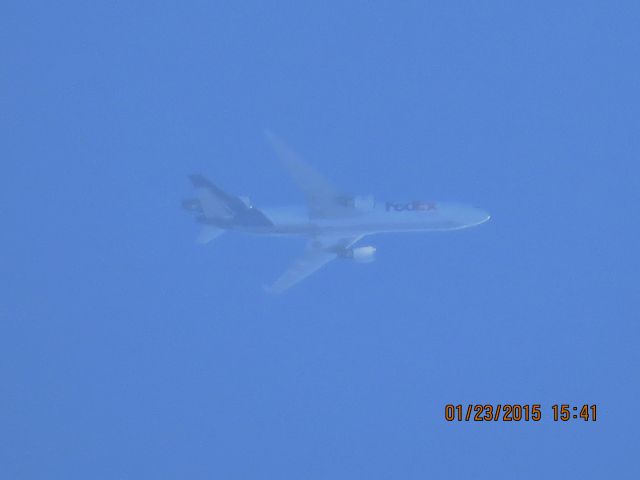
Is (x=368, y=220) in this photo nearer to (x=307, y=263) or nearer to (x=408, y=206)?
(x=408, y=206)

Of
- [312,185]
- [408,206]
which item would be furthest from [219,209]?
[408,206]

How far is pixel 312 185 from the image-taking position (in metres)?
125

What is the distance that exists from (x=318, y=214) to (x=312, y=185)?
1.17 m

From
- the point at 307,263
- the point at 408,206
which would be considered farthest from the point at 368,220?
the point at 307,263

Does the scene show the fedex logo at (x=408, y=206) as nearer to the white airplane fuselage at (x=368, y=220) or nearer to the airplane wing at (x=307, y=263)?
the white airplane fuselage at (x=368, y=220)

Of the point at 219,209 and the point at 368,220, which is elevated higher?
the point at 368,220

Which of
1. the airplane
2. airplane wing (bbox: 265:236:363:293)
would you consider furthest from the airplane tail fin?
airplane wing (bbox: 265:236:363:293)

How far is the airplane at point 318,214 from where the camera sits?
12444 centimetres

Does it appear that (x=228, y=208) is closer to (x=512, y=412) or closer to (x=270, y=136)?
(x=270, y=136)

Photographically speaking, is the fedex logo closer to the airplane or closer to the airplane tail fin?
the airplane

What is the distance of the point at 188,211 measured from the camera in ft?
411

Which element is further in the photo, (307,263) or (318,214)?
(307,263)

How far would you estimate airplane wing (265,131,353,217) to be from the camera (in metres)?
124

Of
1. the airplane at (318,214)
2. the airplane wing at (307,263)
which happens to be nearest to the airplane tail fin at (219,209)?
the airplane at (318,214)
